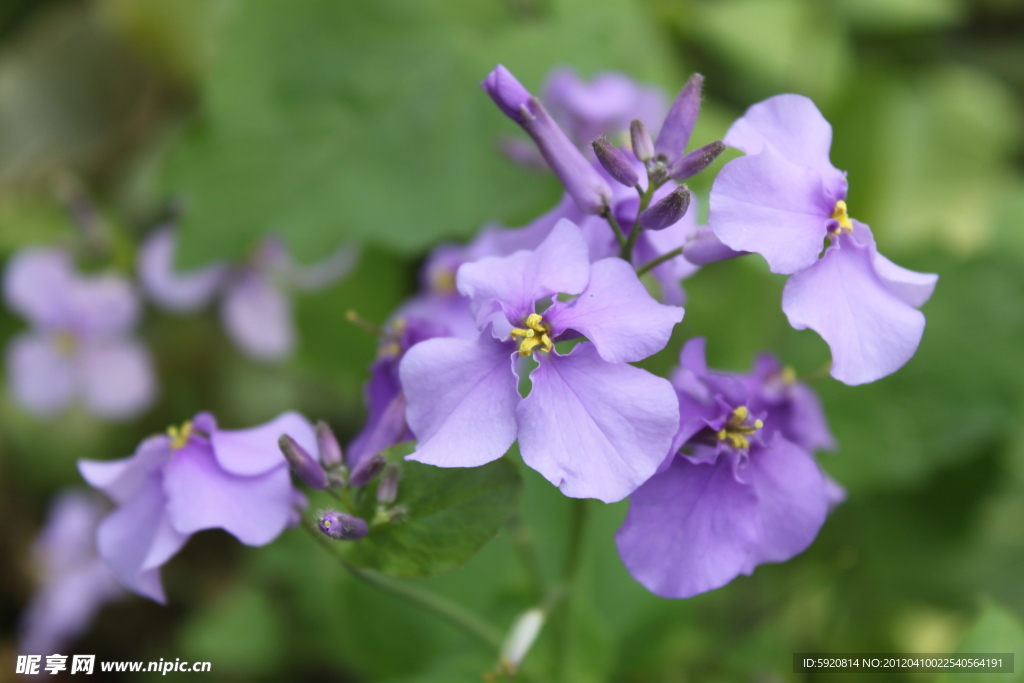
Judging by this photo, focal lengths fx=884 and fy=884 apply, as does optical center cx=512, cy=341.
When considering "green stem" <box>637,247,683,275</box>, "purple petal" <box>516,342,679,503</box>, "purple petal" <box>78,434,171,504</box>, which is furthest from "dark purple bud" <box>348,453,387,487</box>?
"green stem" <box>637,247,683,275</box>

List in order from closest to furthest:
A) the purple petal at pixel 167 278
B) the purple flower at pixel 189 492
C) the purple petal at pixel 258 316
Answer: the purple flower at pixel 189 492, the purple petal at pixel 167 278, the purple petal at pixel 258 316

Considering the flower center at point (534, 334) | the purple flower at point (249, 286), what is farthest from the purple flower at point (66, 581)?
the flower center at point (534, 334)

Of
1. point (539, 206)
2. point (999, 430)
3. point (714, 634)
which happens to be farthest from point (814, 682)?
point (539, 206)

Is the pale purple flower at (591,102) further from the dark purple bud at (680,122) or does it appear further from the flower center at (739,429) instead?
the flower center at (739,429)

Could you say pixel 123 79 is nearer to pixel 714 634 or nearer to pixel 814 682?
pixel 714 634

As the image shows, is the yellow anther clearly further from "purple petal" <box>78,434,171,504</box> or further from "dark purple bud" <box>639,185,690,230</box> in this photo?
"purple petal" <box>78,434,171,504</box>

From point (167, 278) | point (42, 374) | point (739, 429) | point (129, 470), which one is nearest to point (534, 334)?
point (739, 429)

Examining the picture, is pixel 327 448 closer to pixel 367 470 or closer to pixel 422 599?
pixel 367 470
